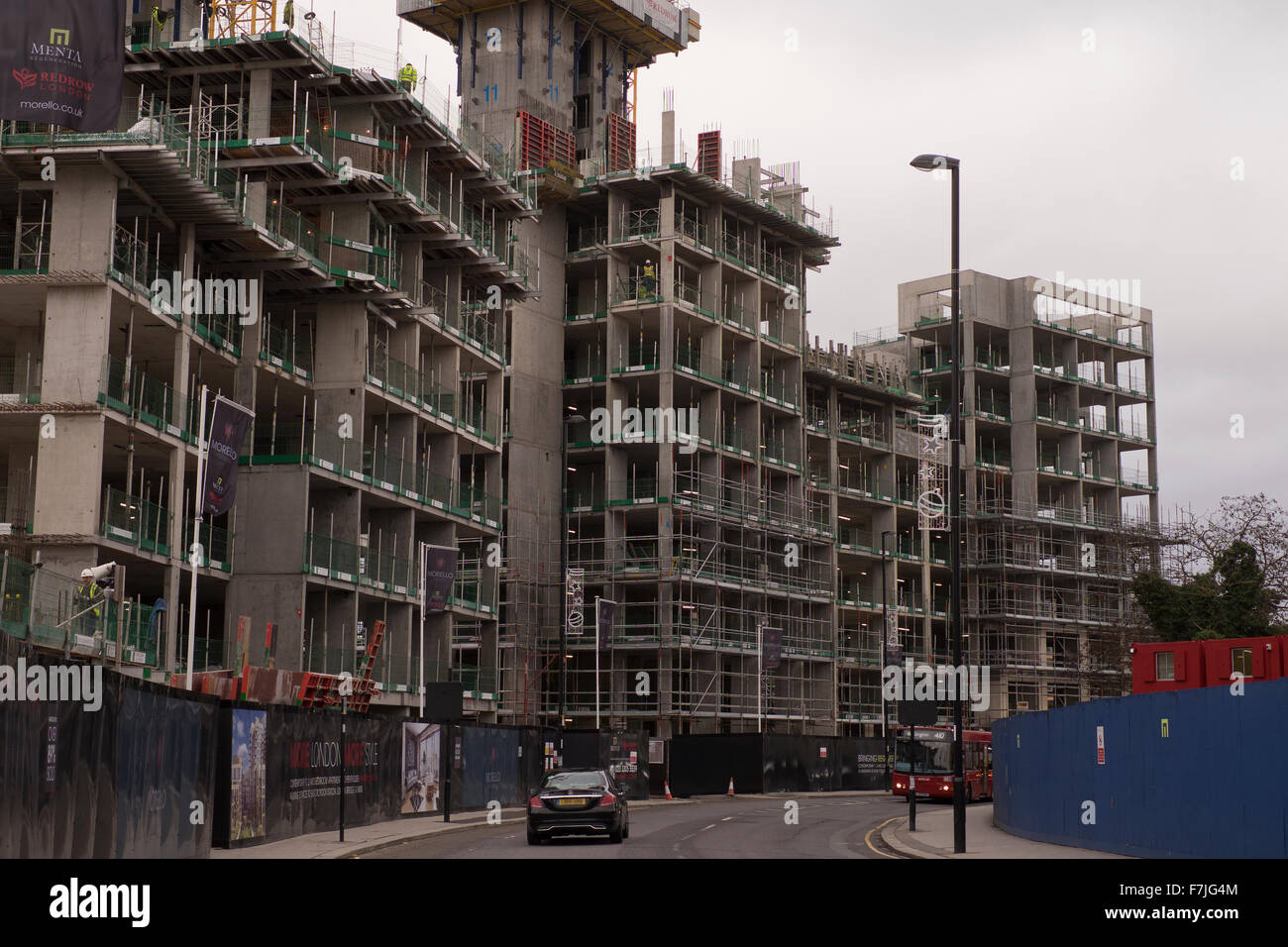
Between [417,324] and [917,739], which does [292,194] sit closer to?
[417,324]

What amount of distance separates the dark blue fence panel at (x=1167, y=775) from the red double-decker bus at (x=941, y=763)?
2235 cm

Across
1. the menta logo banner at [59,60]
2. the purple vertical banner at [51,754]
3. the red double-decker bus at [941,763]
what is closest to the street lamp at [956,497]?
the purple vertical banner at [51,754]

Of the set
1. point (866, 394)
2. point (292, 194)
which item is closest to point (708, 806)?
point (292, 194)

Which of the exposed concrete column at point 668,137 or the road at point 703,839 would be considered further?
the exposed concrete column at point 668,137

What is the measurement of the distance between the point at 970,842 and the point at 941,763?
2547cm

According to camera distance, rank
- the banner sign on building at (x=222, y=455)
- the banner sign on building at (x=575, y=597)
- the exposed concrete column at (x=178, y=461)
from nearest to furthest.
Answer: the banner sign on building at (x=222, y=455) < the exposed concrete column at (x=178, y=461) < the banner sign on building at (x=575, y=597)

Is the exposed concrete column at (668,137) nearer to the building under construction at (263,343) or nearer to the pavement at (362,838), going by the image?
the building under construction at (263,343)

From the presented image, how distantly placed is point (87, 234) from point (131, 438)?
242 inches

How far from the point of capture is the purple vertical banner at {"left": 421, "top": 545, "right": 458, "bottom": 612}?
49.9 m

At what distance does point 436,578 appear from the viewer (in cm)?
5028

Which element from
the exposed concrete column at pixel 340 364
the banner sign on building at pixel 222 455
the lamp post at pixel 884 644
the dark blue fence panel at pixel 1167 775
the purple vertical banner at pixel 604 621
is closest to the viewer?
the dark blue fence panel at pixel 1167 775

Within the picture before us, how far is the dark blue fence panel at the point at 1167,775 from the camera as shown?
788 inches

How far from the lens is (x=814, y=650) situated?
86.1 m
